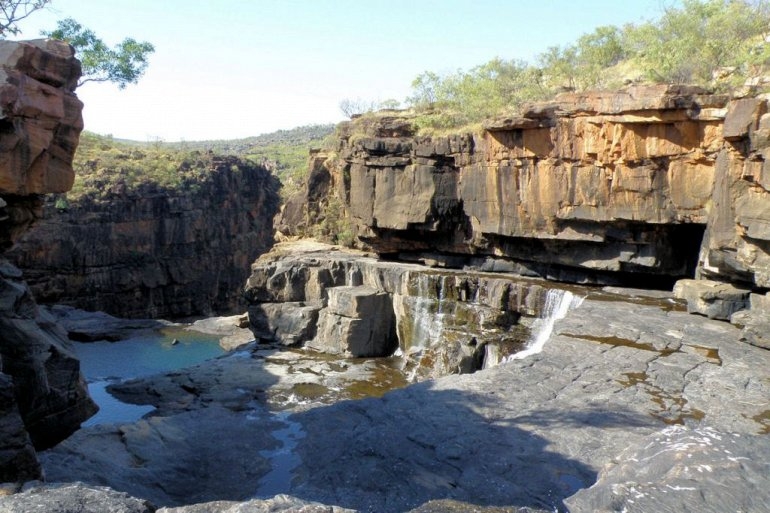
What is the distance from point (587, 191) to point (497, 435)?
33.2ft

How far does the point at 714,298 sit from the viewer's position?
44.6 feet

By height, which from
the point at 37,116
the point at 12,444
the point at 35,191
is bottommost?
the point at 12,444

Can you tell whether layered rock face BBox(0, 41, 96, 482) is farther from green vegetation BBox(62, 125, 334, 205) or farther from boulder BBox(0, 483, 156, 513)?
green vegetation BBox(62, 125, 334, 205)

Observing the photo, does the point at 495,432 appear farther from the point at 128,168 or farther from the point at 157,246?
the point at 128,168

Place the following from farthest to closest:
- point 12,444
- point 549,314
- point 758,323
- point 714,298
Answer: point 549,314 < point 714,298 < point 758,323 < point 12,444

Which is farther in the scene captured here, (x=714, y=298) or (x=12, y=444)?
(x=714, y=298)

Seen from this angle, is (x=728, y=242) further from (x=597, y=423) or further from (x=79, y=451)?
(x=79, y=451)

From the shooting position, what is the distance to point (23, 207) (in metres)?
9.95

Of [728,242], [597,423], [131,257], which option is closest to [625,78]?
[728,242]

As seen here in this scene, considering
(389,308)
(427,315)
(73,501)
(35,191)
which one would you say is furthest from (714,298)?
(73,501)

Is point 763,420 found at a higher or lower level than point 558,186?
lower

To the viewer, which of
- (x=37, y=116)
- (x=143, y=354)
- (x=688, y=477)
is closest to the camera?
(x=688, y=477)

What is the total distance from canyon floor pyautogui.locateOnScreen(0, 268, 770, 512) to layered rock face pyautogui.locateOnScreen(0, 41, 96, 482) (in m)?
0.77

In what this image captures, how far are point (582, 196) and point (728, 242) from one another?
460 cm
